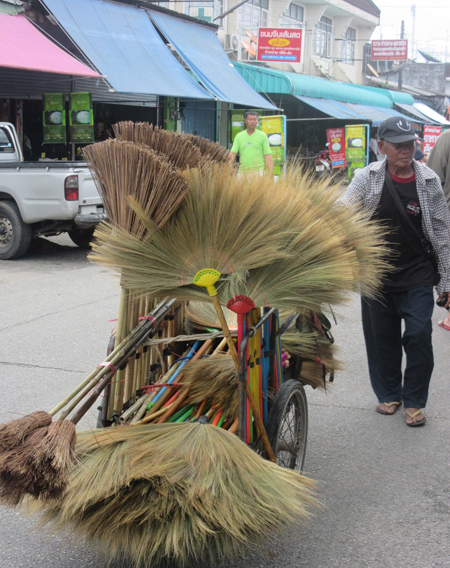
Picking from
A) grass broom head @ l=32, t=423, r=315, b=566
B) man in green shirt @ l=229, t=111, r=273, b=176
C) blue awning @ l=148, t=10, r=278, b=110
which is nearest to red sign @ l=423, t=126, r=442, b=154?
blue awning @ l=148, t=10, r=278, b=110

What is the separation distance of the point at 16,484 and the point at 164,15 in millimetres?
16404

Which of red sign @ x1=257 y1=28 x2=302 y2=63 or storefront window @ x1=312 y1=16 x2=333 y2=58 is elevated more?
storefront window @ x1=312 y1=16 x2=333 y2=58

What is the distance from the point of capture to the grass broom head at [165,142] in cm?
264

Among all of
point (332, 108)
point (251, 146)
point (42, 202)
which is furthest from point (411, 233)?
point (332, 108)

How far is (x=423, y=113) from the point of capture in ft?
107

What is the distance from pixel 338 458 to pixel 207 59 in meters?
15.2

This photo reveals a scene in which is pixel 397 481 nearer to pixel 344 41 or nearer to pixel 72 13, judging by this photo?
pixel 72 13

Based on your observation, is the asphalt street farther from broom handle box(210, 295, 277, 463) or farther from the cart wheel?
broom handle box(210, 295, 277, 463)

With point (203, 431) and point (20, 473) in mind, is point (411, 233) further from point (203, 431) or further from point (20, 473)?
point (20, 473)

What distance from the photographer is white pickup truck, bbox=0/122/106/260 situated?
8773mm

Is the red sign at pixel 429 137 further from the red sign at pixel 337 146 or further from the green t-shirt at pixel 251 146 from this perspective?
the green t-shirt at pixel 251 146

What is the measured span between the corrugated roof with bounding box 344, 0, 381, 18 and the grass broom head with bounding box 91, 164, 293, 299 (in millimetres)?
30739

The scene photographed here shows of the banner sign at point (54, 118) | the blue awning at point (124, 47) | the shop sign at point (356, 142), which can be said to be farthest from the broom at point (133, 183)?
the shop sign at point (356, 142)

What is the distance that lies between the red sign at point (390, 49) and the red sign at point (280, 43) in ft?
47.1
